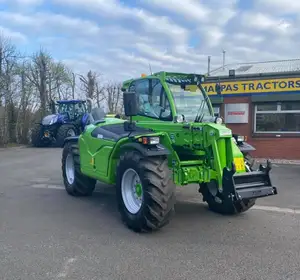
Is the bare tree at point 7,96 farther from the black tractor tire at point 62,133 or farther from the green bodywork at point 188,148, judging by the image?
the green bodywork at point 188,148

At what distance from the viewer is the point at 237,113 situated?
15438 mm

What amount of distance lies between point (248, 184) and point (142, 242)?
1777 mm

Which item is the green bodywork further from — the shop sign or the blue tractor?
the blue tractor

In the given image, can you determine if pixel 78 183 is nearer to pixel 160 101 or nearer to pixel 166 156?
pixel 160 101

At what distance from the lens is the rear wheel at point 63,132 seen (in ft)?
67.1

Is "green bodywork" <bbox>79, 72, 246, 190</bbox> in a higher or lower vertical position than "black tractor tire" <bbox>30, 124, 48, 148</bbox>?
higher

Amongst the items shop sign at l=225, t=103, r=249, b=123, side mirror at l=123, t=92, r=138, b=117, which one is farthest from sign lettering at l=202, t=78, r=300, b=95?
side mirror at l=123, t=92, r=138, b=117

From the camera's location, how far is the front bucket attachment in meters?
5.15

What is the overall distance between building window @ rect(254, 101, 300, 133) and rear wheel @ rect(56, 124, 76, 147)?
34.5 feet

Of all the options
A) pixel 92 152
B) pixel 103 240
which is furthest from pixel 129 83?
pixel 103 240

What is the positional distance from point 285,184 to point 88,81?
100 feet

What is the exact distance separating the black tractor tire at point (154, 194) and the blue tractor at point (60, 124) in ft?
50.5

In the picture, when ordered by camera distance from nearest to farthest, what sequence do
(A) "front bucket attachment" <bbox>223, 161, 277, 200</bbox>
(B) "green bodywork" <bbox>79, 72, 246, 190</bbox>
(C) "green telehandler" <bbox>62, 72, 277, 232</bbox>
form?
(A) "front bucket attachment" <bbox>223, 161, 277, 200</bbox> → (C) "green telehandler" <bbox>62, 72, 277, 232</bbox> → (B) "green bodywork" <bbox>79, 72, 246, 190</bbox>

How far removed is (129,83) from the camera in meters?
7.21
